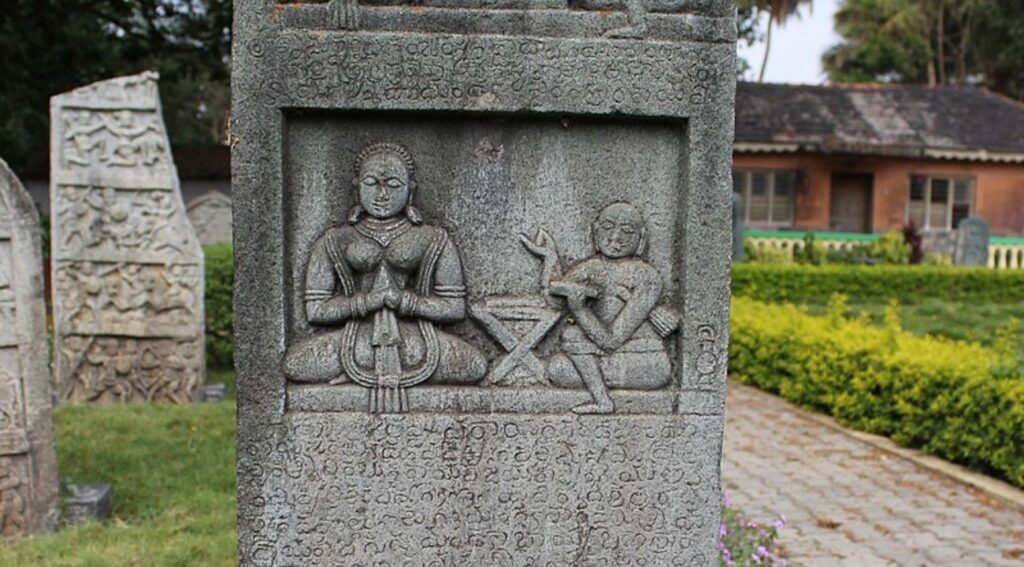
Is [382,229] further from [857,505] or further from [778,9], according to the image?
[778,9]

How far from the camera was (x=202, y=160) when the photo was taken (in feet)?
66.6

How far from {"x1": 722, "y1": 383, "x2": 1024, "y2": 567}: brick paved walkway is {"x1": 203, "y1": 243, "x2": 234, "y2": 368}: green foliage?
219 inches

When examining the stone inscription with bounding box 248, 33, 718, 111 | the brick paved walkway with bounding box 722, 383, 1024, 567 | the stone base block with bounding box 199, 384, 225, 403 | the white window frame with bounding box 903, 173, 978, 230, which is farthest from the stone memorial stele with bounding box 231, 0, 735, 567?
the white window frame with bounding box 903, 173, 978, 230

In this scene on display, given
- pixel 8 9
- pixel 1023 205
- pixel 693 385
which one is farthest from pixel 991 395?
pixel 1023 205

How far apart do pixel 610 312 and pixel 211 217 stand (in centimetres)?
1246

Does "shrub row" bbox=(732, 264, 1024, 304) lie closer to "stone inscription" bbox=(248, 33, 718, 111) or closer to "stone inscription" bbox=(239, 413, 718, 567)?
"stone inscription" bbox=(239, 413, 718, 567)

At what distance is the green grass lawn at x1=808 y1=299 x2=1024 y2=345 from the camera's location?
1299cm

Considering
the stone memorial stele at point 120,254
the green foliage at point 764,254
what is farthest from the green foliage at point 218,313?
the green foliage at point 764,254

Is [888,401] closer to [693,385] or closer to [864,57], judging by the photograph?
[693,385]

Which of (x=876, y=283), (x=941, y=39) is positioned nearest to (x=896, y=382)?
(x=876, y=283)

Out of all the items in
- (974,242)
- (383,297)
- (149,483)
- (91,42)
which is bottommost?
(149,483)

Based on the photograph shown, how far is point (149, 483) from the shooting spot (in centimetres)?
604

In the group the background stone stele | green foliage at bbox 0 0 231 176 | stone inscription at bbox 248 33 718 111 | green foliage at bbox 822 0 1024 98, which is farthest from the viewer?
green foliage at bbox 822 0 1024 98

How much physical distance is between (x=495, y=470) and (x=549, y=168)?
983mm
